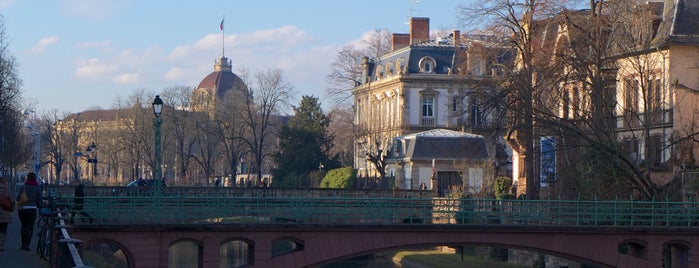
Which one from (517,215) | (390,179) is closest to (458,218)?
(517,215)

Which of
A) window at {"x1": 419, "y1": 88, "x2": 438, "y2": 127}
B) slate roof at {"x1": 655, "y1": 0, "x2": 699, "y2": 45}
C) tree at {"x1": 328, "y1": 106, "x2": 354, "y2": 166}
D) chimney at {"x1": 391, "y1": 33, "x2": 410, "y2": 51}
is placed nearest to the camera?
slate roof at {"x1": 655, "y1": 0, "x2": 699, "y2": 45}

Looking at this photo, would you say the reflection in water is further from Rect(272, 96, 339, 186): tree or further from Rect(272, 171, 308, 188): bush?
Rect(272, 96, 339, 186): tree

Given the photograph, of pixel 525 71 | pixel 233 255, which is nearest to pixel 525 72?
pixel 525 71

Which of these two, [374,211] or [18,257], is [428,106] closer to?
[374,211]

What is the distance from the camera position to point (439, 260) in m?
61.0

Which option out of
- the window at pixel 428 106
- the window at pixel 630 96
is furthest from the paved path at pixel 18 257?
Answer: the window at pixel 428 106

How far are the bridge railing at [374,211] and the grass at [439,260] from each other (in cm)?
1407

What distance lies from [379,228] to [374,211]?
674mm

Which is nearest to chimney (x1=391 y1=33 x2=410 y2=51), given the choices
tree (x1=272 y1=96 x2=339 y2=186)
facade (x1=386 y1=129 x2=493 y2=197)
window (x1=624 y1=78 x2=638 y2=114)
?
tree (x1=272 y1=96 x2=339 y2=186)

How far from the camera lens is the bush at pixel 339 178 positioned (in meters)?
83.9

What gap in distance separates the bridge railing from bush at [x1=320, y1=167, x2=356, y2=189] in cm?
4177

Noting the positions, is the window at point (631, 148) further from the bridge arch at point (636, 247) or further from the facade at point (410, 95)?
the facade at point (410, 95)

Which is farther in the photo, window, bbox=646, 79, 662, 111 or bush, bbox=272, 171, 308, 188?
bush, bbox=272, 171, 308, 188

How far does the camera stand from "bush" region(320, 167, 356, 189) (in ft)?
275
